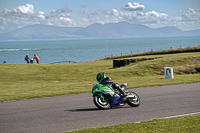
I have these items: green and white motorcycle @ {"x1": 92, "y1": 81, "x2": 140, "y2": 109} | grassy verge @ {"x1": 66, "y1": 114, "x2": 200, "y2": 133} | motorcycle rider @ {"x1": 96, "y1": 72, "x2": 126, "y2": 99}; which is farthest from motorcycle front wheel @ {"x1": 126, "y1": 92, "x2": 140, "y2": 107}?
grassy verge @ {"x1": 66, "y1": 114, "x2": 200, "y2": 133}

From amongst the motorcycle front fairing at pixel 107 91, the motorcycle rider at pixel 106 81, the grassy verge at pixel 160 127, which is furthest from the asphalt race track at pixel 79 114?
the grassy verge at pixel 160 127

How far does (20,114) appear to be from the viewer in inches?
441

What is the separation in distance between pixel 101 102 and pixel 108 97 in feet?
1.05

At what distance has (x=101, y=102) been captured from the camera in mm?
11438

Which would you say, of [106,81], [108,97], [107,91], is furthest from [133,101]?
[106,81]

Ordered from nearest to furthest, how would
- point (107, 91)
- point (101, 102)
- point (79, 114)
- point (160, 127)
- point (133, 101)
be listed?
point (160, 127) → point (79, 114) → point (107, 91) → point (101, 102) → point (133, 101)

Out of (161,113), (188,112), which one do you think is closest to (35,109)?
(161,113)

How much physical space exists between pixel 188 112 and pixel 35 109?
19.3 feet

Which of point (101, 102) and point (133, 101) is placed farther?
point (133, 101)

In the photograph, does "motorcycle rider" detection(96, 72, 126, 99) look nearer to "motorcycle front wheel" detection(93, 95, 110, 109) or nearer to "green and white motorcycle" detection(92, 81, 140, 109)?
"green and white motorcycle" detection(92, 81, 140, 109)

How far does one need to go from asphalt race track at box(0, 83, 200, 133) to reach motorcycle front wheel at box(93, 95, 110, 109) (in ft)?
0.80

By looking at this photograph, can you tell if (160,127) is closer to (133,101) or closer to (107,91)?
(107,91)

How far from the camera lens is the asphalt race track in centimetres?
893

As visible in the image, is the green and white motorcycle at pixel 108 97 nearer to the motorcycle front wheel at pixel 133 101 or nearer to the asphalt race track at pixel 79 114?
the motorcycle front wheel at pixel 133 101
